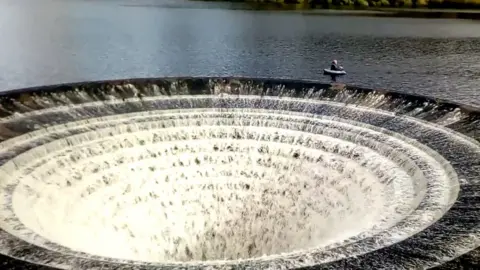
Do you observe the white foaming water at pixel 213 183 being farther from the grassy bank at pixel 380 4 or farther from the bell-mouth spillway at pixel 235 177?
the grassy bank at pixel 380 4

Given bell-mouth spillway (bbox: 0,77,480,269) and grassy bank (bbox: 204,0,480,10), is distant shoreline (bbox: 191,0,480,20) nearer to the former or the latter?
grassy bank (bbox: 204,0,480,10)

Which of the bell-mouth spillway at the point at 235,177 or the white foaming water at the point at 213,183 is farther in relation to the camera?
the white foaming water at the point at 213,183

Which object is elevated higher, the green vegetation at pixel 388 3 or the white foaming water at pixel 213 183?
the white foaming water at pixel 213 183

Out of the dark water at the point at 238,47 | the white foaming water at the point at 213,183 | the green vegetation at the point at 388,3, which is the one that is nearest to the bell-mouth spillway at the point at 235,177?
the white foaming water at the point at 213,183

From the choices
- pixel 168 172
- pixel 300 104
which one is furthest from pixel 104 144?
pixel 300 104

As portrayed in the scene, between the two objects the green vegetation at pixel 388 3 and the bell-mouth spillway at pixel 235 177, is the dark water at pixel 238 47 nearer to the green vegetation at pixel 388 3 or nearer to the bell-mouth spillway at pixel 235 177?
the green vegetation at pixel 388 3

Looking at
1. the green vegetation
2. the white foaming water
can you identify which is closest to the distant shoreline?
the green vegetation

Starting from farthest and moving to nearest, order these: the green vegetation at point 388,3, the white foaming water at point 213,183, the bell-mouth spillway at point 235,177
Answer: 1. the green vegetation at point 388,3
2. the white foaming water at point 213,183
3. the bell-mouth spillway at point 235,177

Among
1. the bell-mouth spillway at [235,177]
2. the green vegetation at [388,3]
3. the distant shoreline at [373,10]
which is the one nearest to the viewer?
the bell-mouth spillway at [235,177]

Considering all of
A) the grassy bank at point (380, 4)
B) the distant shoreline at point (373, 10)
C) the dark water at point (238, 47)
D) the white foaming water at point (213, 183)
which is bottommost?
the dark water at point (238, 47)

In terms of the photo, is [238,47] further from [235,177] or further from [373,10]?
[235,177]
